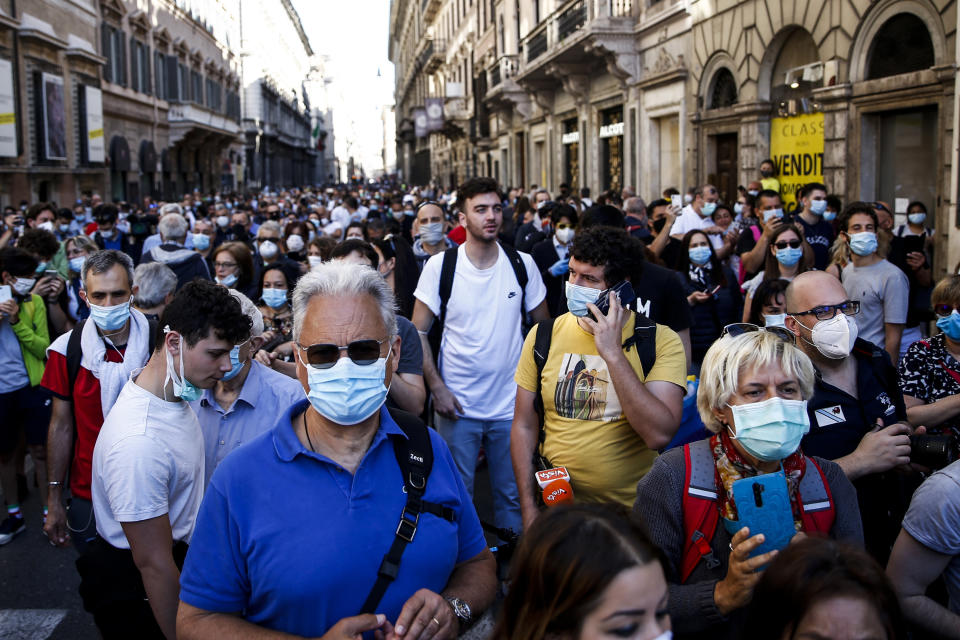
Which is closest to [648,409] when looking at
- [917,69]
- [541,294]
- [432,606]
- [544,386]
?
[544,386]

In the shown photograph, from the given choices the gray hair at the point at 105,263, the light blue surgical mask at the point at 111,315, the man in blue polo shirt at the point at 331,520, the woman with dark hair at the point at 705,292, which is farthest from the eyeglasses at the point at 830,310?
the gray hair at the point at 105,263

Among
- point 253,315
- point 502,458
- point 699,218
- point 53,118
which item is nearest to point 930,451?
point 502,458

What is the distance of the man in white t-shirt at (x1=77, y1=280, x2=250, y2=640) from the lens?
2.73 metres

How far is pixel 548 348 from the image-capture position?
11.6ft

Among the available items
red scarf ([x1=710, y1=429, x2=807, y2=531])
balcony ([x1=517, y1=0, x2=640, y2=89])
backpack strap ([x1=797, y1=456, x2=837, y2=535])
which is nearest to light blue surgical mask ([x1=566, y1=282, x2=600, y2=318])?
red scarf ([x1=710, y1=429, x2=807, y2=531])

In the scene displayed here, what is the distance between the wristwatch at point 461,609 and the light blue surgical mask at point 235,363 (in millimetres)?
1390

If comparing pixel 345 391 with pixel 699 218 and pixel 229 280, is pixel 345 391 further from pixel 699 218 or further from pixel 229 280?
pixel 699 218

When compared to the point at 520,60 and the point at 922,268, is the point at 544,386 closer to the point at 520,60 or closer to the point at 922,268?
the point at 922,268

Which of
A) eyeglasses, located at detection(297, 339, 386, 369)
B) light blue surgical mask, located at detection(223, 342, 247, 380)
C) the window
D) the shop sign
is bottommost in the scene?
light blue surgical mask, located at detection(223, 342, 247, 380)

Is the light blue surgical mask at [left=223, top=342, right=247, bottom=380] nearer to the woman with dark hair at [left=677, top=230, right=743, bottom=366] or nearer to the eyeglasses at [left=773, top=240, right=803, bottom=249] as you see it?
the woman with dark hair at [left=677, top=230, right=743, bottom=366]

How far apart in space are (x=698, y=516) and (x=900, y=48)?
1041 centimetres

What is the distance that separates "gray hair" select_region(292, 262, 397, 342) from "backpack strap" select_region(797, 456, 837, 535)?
50.1 inches

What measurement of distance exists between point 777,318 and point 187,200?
969 inches

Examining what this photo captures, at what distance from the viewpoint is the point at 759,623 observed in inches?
81.6
